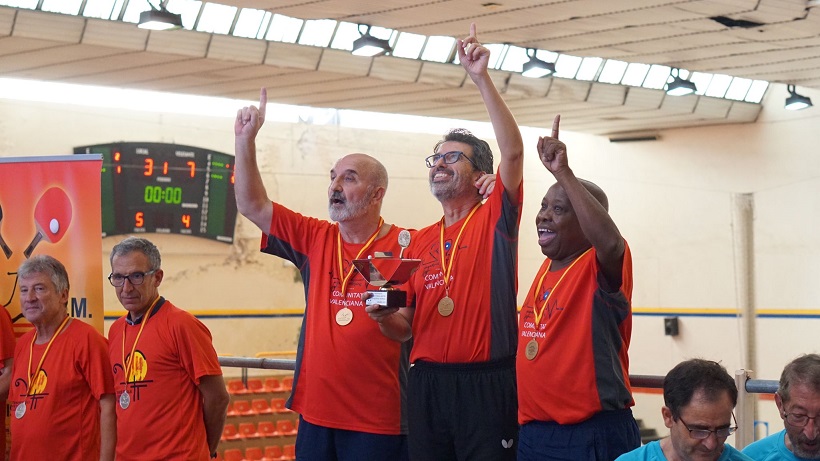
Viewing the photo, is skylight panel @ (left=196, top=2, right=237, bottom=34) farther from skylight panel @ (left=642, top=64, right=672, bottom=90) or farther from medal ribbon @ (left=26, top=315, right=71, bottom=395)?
medal ribbon @ (left=26, top=315, right=71, bottom=395)

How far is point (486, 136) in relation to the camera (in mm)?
17312

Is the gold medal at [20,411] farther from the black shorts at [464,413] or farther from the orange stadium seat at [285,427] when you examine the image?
the orange stadium seat at [285,427]

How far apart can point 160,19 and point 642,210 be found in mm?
10053

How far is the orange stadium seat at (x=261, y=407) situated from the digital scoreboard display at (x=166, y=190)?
2238 mm

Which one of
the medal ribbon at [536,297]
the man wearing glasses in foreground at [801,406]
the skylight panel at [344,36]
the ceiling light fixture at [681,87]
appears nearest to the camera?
the man wearing glasses in foreground at [801,406]

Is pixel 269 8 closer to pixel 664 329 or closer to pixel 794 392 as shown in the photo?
pixel 794 392

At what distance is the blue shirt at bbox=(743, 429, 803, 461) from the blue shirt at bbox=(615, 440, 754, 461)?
362 millimetres

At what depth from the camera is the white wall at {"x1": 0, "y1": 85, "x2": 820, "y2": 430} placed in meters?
13.8

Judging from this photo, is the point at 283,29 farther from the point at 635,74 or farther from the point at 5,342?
the point at 5,342

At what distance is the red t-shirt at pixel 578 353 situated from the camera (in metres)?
3.59

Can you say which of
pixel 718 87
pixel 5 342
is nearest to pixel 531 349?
pixel 5 342

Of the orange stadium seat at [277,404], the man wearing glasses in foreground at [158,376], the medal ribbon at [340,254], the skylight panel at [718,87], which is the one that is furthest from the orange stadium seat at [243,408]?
the medal ribbon at [340,254]

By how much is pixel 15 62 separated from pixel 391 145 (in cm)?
602

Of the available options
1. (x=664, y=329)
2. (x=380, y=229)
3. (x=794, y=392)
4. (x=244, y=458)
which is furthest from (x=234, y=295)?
(x=794, y=392)
